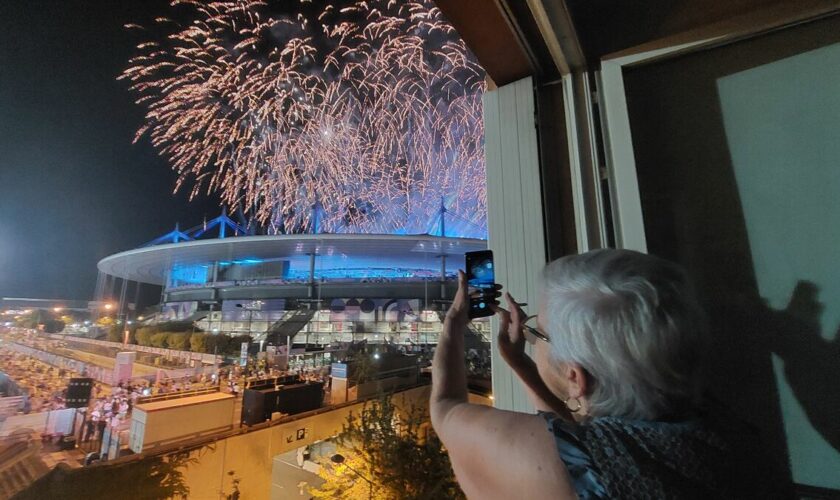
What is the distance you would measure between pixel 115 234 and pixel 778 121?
5988 millimetres

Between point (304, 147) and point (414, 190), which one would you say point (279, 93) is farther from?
point (414, 190)

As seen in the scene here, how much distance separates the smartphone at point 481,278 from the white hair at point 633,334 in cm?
28

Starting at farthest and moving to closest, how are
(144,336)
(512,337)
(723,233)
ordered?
→ (144,336), (723,233), (512,337)

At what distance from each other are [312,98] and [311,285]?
12882 millimetres

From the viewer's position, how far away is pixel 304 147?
47.3 feet

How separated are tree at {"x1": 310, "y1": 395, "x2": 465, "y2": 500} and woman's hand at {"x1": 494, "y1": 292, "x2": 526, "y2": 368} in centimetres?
154

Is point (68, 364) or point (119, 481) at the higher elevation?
point (68, 364)

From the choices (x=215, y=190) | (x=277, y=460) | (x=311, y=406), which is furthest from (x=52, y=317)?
(x=215, y=190)

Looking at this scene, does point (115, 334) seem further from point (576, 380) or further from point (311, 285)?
point (576, 380)

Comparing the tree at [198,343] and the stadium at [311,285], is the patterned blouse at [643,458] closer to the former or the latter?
the tree at [198,343]

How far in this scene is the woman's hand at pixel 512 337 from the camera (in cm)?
88

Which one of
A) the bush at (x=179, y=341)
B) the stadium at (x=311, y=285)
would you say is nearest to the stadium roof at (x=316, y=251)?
the stadium at (x=311, y=285)

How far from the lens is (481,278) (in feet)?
3.23

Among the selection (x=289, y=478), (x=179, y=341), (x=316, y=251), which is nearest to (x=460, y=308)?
(x=289, y=478)
